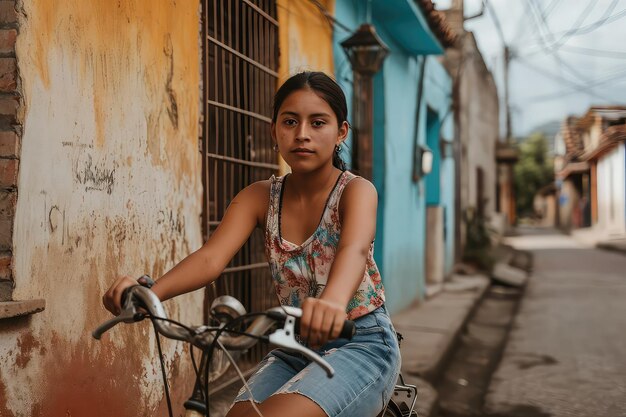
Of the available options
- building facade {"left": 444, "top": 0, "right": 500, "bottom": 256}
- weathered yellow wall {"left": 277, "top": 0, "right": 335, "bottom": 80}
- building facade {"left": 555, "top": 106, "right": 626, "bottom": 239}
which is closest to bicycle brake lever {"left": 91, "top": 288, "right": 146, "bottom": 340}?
weathered yellow wall {"left": 277, "top": 0, "right": 335, "bottom": 80}

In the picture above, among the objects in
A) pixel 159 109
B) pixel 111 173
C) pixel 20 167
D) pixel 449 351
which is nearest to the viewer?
pixel 20 167

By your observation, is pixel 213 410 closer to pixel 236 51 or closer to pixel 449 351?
pixel 236 51

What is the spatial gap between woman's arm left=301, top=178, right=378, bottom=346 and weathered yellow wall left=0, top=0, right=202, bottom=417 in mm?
1417

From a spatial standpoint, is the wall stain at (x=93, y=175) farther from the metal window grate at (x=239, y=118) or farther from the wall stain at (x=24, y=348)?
the metal window grate at (x=239, y=118)

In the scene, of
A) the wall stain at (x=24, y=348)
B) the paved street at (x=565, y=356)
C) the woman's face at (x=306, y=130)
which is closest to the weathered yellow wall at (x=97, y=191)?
the wall stain at (x=24, y=348)

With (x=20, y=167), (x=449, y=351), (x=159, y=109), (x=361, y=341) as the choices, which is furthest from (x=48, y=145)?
(x=449, y=351)

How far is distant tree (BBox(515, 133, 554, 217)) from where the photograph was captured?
2199 inches

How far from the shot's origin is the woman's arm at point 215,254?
2.13 meters

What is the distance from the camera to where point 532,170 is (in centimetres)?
5584

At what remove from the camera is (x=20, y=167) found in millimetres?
2889

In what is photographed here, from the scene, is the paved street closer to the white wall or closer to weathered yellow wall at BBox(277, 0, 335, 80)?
weathered yellow wall at BBox(277, 0, 335, 80)

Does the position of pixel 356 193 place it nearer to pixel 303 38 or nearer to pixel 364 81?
pixel 303 38

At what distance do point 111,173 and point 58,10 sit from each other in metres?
0.83

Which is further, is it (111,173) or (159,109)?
(159,109)
